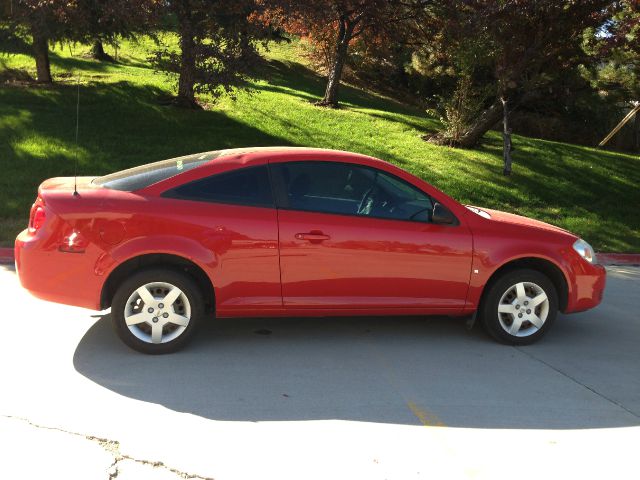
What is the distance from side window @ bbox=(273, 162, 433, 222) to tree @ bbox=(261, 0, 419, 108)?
8804mm

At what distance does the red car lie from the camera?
472 centimetres

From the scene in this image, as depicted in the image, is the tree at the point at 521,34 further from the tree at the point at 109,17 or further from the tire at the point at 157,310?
the tire at the point at 157,310

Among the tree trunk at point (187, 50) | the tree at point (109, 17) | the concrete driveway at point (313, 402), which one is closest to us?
the concrete driveway at point (313, 402)

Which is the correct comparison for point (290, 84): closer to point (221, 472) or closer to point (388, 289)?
point (388, 289)

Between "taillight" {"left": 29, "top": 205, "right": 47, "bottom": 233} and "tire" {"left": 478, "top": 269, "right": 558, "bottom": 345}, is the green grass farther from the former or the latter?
"tire" {"left": 478, "top": 269, "right": 558, "bottom": 345}

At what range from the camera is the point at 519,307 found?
5.42 meters

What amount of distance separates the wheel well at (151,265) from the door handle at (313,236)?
30.9 inches

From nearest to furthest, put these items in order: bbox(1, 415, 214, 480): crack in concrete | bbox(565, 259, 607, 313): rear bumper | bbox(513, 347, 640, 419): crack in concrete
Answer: bbox(1, 415, 214, 480): crack in concrete < bbox(513, 347, 640, 419): crack in concrete < bbox(565, 259, 607, 313): rear bumper

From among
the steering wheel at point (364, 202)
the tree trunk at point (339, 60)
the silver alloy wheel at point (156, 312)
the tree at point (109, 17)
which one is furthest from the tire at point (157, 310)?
the tree trunk at point (339, 60)

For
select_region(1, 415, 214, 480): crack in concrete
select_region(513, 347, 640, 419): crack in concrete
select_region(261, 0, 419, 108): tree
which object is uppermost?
select_region(261, 0, 419, 108): tree

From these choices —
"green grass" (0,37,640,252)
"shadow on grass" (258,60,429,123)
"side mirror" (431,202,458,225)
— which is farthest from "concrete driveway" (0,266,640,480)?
"shadow on grass" (258,60,429,123)

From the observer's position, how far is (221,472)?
3.35 metres

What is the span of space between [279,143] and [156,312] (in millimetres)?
10040

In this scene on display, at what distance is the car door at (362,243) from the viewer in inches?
196
